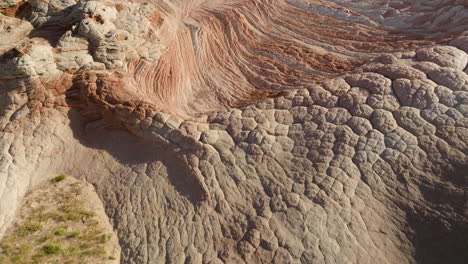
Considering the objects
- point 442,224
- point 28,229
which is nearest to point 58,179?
point 28,229

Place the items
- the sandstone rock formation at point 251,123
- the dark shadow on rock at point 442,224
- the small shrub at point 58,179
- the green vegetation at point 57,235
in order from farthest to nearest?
the small shrub at point 58,179
the green vegetation at point 57,235
the sandstone rock formation at point 251,123
the dark shadow on rock at point 442,224

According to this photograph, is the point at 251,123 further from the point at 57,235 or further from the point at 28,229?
the point at 28,229

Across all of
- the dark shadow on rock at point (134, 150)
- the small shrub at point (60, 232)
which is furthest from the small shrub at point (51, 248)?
the dark shadow on rock at point (134, 150)

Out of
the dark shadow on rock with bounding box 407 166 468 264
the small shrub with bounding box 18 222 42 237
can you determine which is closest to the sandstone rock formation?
the dark shadow on rock with bounding box 407 166 468 264

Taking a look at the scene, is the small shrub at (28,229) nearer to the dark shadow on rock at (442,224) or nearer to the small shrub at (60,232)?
the small shrub at (60,232)

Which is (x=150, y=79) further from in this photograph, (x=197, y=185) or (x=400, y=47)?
(x=400, y=47)

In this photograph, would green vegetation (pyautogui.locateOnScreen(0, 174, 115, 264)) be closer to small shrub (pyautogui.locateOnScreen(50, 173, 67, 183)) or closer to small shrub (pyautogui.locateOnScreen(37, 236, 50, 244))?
small shrub (pyautogui.locateOnScreen(37, 236, 50, 244))
